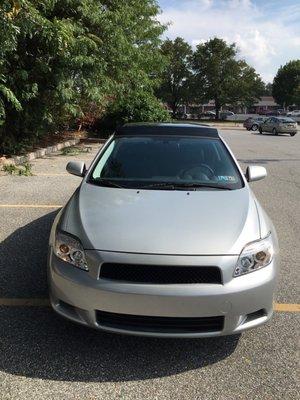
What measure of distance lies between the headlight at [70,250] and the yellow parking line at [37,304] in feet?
2.76

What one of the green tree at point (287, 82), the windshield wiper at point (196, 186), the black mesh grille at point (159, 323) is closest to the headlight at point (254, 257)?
the black mesh grille at point (159, 323)

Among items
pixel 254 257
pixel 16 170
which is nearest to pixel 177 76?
pixel 16 170

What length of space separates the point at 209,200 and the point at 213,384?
143 cm

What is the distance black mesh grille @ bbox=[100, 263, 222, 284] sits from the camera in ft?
9.57

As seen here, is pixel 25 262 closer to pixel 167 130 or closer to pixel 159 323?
pixel 167 130

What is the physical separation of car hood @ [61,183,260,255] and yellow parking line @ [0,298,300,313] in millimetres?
844

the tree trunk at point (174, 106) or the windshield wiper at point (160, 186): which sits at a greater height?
the windshield wiper at point (160, 186)

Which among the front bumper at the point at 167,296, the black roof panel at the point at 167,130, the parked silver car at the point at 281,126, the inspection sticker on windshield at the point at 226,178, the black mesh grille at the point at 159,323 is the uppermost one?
the black roof panel at the point at 167,130

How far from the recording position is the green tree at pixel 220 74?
67.4 m

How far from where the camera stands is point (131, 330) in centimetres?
295

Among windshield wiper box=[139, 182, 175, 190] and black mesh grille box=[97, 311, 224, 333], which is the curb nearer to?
windshield wiper box=[139, 182, 175, 190]

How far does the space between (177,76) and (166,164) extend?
226 ft

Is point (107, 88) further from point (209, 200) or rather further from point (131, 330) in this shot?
point (131, 330)

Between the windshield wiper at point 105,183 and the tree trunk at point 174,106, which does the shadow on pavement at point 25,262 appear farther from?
the tree trunk at point 174,106
